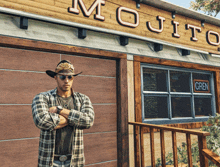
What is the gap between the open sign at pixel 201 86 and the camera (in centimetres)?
543

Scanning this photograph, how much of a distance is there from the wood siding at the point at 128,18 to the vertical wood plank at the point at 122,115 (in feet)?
3.26

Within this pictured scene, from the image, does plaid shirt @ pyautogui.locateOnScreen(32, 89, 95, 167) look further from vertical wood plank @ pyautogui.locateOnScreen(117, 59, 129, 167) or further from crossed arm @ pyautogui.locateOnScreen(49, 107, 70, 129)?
vertical wood plank @ pyautogui.locateOnScreen(117, 59, 129, 167)

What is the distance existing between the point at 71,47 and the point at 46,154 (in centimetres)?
212

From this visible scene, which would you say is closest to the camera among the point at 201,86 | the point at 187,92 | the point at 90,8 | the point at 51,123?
the point at 51,123

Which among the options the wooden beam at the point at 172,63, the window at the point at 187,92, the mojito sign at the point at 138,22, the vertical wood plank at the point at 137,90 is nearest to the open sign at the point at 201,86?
the window at the point at 187,92

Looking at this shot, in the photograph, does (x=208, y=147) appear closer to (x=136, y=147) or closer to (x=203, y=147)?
(x=136, y=147)

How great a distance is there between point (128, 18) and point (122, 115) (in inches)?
92.1

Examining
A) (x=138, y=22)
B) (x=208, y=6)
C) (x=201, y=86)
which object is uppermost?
(x=208, y=6)

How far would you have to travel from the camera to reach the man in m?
2.07

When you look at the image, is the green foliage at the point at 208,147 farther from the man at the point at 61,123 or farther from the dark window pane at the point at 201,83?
the man at the point at 61,123

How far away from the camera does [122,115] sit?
394cm

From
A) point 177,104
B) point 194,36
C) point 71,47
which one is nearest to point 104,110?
point 71,47

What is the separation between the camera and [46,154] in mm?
2080

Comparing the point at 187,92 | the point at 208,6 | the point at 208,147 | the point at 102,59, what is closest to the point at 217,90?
the point at 187,92
